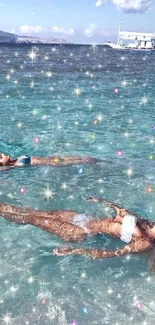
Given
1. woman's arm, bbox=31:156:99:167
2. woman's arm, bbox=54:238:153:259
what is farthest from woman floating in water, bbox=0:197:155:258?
woman's arm, bbox=31:156:99:167

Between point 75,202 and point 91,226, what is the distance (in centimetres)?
242

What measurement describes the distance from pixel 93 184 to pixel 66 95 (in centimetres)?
1836

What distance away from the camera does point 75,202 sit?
988 centimetres

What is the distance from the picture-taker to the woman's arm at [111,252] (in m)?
6.50

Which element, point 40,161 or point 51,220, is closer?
→ point 51,220

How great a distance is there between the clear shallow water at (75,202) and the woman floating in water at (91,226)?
532mm

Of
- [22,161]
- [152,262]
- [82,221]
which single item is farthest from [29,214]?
[22,161]

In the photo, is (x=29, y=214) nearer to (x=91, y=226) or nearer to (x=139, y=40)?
(x=91, y=226)

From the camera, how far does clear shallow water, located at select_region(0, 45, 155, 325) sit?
618 cm

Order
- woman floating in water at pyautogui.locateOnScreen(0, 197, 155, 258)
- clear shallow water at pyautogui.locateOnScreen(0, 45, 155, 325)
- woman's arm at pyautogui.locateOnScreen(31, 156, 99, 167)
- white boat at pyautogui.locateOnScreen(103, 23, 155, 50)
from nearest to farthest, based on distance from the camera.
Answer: clear shallow water at pyautogui.locateOnScreen(0, 45, 155, 325), woman floating in water at pyautogui.locateOnScreen(0, 197, 155, 258), woman's arm at pyautogui.locateOnScreen(31, 156, 99, 167), white boat at pyautogui.locateOnScreen(103, 23, 155, 50)

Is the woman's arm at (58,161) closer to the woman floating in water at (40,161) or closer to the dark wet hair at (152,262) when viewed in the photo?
the woman floating in water at (40,161)

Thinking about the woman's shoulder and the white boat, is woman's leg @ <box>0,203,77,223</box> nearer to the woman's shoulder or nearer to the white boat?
the woman's shoulder

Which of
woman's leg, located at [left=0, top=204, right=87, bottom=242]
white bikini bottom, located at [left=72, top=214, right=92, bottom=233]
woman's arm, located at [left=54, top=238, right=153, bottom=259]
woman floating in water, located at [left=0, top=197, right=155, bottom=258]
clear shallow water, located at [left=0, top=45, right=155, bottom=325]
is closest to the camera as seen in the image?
clear shallow water, located at [left=0, top=45, right=155, bottom=325]

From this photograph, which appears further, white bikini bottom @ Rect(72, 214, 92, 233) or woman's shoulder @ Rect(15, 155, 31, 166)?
woman's shoulder @ Rect(15, 155, 31, 166)
